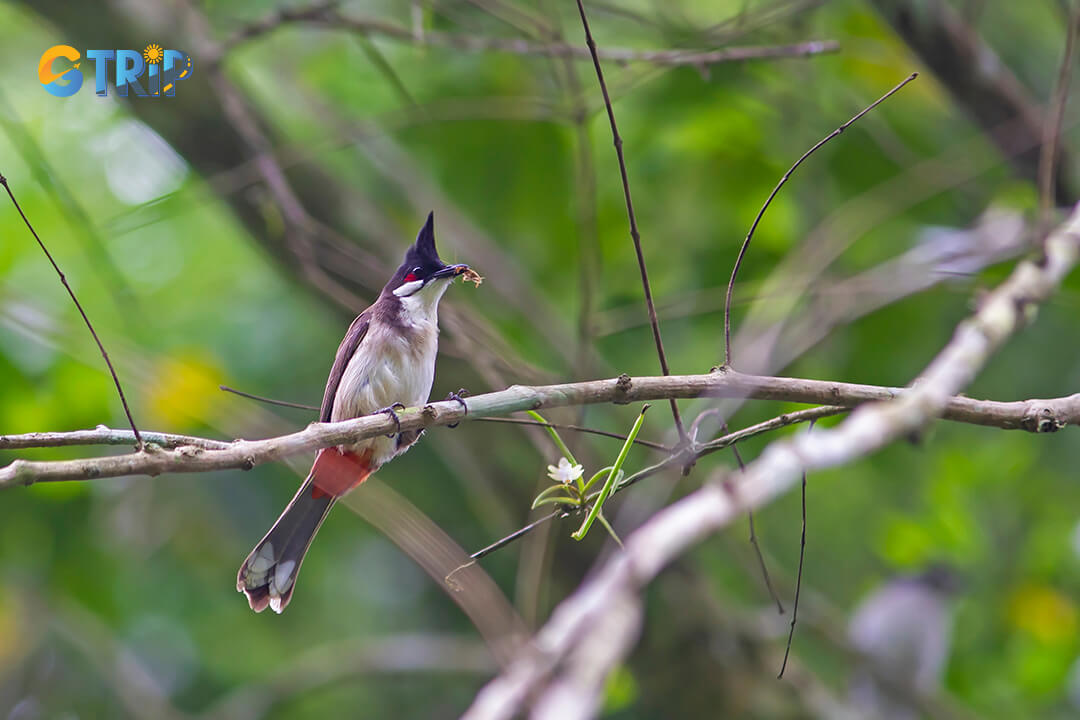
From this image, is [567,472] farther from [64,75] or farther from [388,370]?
[64,75]

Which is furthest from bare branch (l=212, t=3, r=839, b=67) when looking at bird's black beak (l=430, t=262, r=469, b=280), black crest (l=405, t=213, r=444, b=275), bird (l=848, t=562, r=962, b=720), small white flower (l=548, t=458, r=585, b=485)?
bird (l=848, t=562, r=962, b=720)

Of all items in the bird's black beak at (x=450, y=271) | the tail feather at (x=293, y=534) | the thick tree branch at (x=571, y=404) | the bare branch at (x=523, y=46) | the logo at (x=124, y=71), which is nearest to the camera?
the thick tree branch at (x=571, y=404)

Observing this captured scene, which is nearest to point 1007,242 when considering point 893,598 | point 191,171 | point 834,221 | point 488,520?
point 834,221

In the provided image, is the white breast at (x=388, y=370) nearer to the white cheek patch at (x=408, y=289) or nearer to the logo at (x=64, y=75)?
the white cheek patch at (x=408, y=289)

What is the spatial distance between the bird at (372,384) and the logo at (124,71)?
85.9 inches

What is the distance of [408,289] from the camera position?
327 centimetres

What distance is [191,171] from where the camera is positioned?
5078 millimetres

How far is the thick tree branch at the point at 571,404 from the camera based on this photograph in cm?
179

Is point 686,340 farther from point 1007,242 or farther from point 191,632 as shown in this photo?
point 191,632

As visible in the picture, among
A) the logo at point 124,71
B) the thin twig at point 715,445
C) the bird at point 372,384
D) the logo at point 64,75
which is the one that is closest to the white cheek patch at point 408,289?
the bird at point 372,384

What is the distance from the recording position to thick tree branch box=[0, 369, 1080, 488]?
5.88 ft

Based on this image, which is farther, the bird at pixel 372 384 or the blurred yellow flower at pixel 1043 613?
the blurred yellow flower at pixel 1043 613

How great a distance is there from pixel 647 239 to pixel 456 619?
2.80m

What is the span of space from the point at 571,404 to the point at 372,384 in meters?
1.34
